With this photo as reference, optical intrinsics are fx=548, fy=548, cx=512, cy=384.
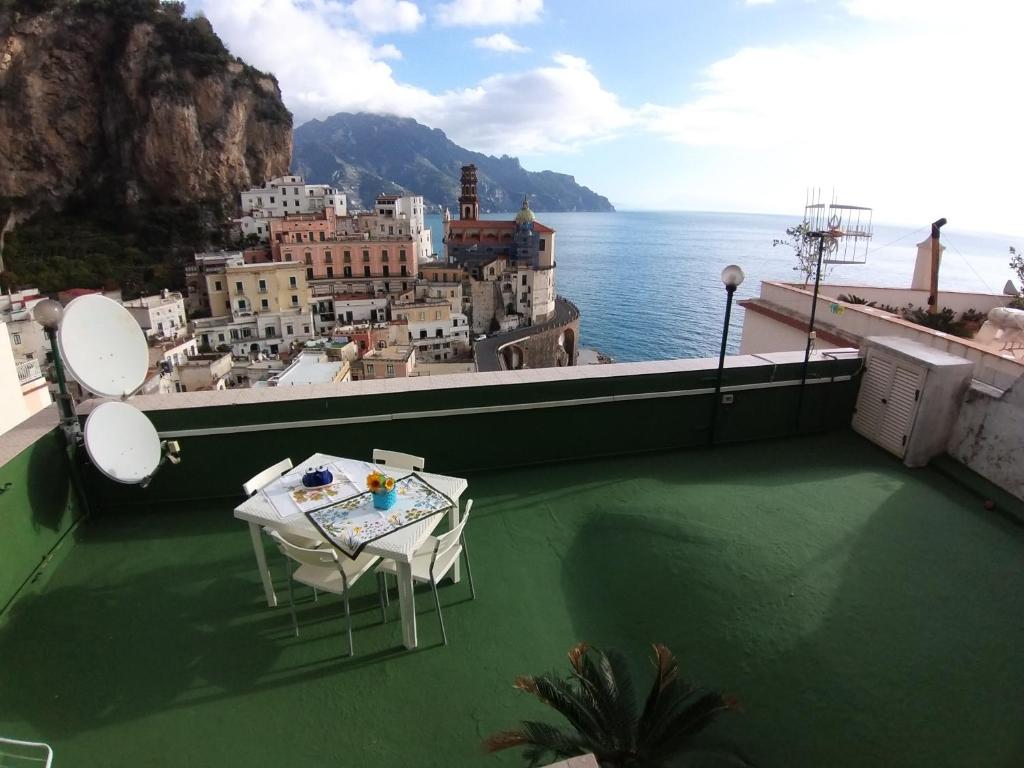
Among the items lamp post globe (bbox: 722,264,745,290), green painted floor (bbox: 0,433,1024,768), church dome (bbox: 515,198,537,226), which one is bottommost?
green painted floor (bbox: 0,433,1024,768)

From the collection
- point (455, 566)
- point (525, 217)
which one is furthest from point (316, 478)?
point (525, 217)

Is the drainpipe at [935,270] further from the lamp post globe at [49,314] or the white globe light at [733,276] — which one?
the lamp post globe at [49,314]

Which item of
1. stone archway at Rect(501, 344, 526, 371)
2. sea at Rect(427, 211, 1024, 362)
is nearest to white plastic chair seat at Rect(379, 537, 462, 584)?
sea at Rect(427, 211, 1024, 362)

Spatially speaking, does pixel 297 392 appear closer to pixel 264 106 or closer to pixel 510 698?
pixel 510 698

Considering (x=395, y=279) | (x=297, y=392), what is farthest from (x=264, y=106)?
(x=297, y=392)

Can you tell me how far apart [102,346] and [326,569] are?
1963mm

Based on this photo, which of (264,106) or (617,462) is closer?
(617,462)

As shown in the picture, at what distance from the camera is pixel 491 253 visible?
54.3 m

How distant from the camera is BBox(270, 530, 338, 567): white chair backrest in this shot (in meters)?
2.39

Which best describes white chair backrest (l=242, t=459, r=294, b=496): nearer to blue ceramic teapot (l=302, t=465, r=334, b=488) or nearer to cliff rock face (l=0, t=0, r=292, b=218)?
blue ceramic teapot (l=302, t=465, r=334, b=488)

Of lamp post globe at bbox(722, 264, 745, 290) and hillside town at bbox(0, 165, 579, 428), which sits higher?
lamp post globe at bbox(722, 264, 745, 290)

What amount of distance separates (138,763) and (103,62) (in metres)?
71.7

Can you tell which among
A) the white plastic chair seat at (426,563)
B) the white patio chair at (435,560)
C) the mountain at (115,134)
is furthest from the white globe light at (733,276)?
the mountain at (115,134)

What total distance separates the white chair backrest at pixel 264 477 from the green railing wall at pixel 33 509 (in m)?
1.16
